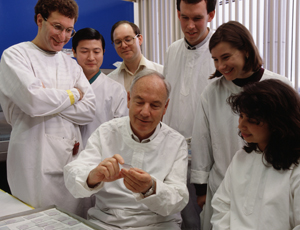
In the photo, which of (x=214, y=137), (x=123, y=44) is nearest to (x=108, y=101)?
(x=123, y=44)

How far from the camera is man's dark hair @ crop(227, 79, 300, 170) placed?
1237 mm

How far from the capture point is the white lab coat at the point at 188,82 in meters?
2.04

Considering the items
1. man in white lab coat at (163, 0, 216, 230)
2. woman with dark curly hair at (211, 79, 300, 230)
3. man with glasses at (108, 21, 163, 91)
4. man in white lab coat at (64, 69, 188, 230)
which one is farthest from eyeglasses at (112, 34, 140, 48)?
woman with dark curly hair at (211, 79, 300, 230)

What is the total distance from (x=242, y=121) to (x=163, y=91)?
46 cm

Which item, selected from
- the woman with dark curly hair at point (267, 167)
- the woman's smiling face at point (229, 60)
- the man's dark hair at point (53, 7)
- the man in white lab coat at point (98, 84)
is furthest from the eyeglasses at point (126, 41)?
the woman with dark curly hair at point (267, 167)

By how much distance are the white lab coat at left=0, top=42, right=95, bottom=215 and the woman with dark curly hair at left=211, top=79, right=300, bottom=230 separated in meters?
1.03

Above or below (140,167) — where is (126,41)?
above

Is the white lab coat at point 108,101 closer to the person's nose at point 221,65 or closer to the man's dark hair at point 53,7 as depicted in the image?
the man's dark hair at point 53,7

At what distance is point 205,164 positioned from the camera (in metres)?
1.78

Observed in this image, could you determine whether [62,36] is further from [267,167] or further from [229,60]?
[267,167]

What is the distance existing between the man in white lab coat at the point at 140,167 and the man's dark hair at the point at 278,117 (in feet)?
1.55

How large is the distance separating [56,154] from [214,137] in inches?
39.4

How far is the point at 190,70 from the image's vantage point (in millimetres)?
2082

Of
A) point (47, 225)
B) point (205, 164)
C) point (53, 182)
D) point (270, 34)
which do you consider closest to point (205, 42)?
point (205, 164)
